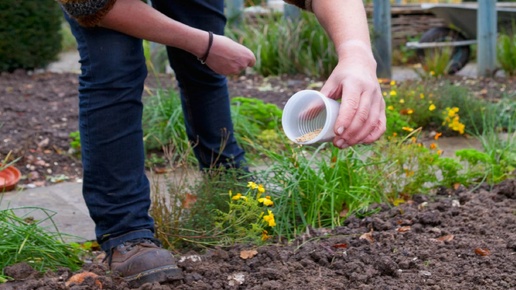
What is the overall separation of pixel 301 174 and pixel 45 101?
11.9 ft

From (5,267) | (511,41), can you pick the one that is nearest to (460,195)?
(5,267)

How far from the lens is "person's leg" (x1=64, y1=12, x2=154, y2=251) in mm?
2521

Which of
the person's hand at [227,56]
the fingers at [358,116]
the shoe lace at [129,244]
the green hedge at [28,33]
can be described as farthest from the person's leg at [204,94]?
the green hedge at [28,33]

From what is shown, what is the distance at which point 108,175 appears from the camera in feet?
8.41

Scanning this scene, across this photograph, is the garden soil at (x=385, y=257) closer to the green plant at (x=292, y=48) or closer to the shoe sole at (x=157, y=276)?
the shoe sole at (x=157, y=276)

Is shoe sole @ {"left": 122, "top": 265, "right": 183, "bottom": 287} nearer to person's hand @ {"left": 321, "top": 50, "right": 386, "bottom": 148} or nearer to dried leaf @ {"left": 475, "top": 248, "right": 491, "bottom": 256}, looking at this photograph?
person's hand @ {"left": 321, "top": 50, "right": 386, "bottom": 148}

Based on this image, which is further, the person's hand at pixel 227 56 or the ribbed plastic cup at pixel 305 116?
the person's hand at pixel 227 56

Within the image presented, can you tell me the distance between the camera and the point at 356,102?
6.09 feet

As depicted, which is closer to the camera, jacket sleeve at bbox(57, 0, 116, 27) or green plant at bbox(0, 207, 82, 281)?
jacket sleeve at bbox(57, 0, 116, 27)

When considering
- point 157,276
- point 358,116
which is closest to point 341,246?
point 157,276

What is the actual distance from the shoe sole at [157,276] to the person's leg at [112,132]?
150mm

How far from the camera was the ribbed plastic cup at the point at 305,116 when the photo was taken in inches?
80.8

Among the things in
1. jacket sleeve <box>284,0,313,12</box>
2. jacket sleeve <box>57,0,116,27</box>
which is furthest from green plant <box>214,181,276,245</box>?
jacket sleeve <box>57,0,116,27</box>

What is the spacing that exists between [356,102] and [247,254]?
0.94 metres
